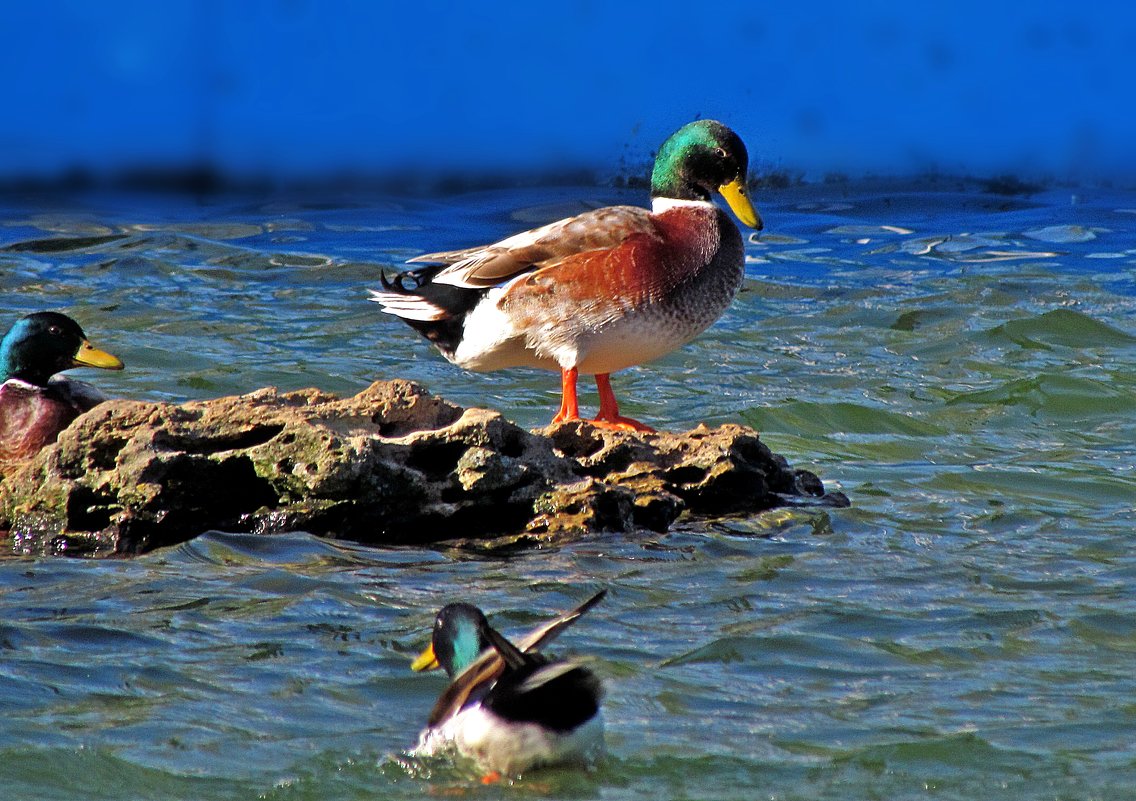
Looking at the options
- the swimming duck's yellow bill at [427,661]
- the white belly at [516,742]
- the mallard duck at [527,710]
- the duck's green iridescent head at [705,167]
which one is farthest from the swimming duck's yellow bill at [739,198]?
the white belly at [516,742]

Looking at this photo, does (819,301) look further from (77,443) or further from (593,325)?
(77,443)

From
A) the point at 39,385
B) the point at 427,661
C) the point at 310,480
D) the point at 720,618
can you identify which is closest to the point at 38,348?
the point at 39,385

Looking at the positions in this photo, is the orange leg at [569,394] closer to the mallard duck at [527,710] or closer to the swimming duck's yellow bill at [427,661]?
the swimming duck's yellow bill at [427,661]

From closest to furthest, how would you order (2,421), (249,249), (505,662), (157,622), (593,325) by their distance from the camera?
(505,662)
(157,622)
(2,421)
(593,325)
(249,249)

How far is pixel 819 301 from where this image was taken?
1371 centimetres

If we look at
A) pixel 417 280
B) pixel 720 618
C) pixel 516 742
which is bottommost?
pixel 720 618

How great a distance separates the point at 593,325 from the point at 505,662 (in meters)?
3.44

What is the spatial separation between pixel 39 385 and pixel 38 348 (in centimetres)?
17

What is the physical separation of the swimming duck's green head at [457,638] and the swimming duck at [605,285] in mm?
2525

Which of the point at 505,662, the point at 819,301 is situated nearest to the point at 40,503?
Answer: the point at 505,662

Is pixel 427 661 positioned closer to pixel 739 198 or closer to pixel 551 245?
pixel 551 245

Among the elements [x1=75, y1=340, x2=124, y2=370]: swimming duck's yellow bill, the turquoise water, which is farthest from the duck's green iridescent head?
[x1=75, y1=340, x2=124, y2=370]: swimming duck's yellow bill

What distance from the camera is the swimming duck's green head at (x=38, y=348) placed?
7.25 meters

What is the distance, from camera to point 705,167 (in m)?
8.12
